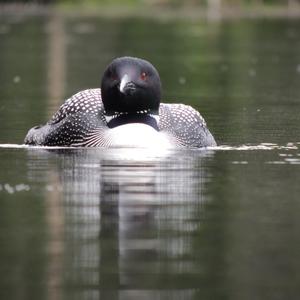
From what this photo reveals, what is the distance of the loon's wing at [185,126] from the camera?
1191 cm

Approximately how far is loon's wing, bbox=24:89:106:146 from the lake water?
0.14m

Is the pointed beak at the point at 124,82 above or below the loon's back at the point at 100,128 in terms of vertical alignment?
above

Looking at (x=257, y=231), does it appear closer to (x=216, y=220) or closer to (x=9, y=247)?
(x=216, y=220)

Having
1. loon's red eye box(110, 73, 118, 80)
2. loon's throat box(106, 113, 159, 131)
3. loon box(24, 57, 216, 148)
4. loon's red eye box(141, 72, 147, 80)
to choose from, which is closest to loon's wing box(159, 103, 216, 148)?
loon box(24, 57, 216, 148)

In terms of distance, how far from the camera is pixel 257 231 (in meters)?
8.02

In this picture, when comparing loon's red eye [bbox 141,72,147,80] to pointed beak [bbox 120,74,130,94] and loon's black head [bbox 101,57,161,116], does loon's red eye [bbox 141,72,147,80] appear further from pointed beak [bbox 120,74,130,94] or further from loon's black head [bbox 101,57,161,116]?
pointed beak [bbox 120,74,130,94]

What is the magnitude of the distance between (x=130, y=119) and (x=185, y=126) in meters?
0.44

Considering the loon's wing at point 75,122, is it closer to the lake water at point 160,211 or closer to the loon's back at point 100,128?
the loon's back at point 100,128

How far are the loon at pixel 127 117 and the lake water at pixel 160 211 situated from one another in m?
0.15

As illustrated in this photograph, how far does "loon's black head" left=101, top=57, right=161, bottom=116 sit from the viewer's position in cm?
1168

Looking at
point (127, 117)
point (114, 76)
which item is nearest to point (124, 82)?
point (114, 76)

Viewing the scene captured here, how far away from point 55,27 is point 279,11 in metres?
18.7

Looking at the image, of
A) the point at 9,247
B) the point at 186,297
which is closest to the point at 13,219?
the point at 9,247

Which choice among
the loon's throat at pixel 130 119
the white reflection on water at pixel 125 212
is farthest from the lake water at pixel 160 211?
the loon's throat at pixel 130 119
